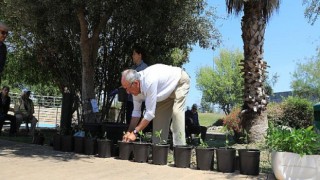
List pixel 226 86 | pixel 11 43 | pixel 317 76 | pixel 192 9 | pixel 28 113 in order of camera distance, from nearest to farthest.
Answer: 1. pixel 192 9
2. pixel 28 113
3. pixel 11 43
4. pixel 317 76
5. pixel 226 86

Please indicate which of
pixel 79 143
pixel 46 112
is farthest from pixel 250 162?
pixel 46 112

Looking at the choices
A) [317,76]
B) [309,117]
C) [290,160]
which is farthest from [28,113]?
[317,76]

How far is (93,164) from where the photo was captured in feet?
20.4

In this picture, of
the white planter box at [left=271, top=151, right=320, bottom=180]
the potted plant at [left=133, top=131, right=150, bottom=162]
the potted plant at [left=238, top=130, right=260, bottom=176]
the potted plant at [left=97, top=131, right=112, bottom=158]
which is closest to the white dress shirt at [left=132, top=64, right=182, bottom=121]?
the potted plant at [left=133, top=131, right=150, bottom=162]

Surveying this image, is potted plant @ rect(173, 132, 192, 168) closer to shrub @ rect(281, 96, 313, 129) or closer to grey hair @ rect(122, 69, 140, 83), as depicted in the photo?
grey hair @ rect(122, 69, 140, 83)

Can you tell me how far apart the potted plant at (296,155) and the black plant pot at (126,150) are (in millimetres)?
2568

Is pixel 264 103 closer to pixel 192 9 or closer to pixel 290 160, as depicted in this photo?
pixel 192 9

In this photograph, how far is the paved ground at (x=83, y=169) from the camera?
525 centimetres

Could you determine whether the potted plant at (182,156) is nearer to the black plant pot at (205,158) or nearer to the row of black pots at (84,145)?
the black plant pot at (205,158)

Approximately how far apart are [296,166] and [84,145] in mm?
4016

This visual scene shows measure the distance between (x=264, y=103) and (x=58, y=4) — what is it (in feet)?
17.6

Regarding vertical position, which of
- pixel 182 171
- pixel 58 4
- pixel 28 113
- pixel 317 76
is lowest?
pixel 182 171

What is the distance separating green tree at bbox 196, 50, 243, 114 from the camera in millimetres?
59072

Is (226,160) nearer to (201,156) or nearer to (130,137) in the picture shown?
(201,156)
